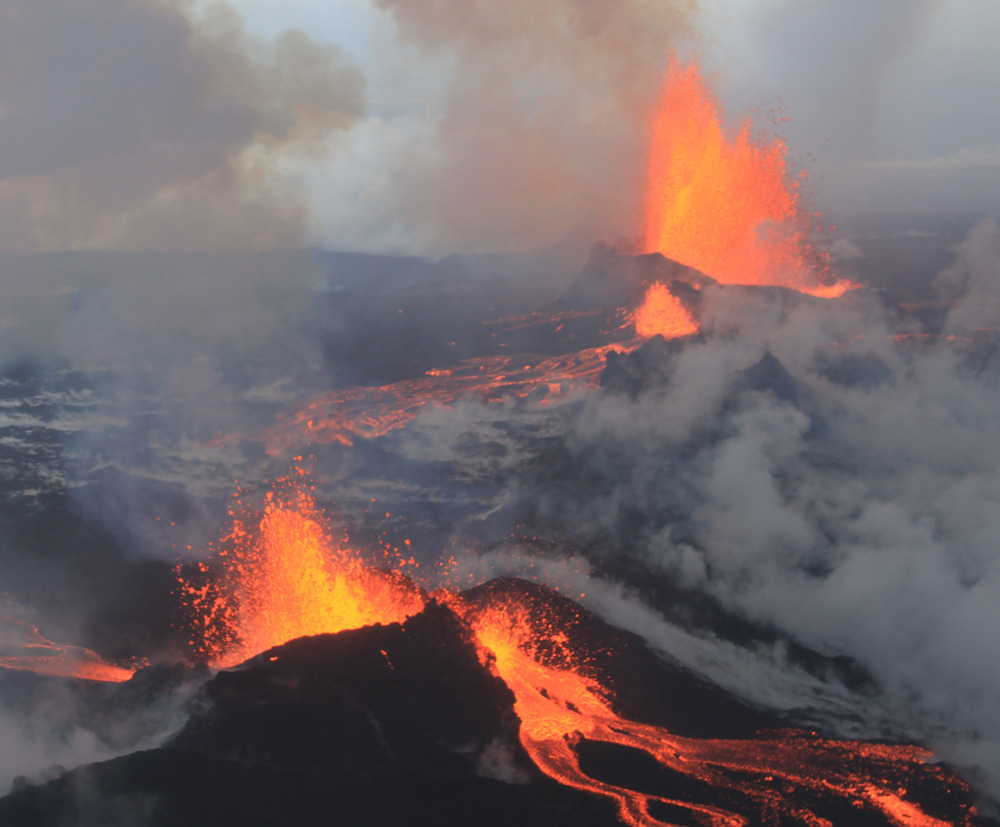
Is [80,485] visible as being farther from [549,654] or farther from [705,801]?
[705,801]

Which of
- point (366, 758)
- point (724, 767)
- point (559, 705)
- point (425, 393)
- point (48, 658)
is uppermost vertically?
point (425, 393)

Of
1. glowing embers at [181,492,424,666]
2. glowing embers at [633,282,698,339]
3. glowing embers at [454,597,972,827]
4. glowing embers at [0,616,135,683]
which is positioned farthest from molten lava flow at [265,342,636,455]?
glowing embers at [454,597,972,827]

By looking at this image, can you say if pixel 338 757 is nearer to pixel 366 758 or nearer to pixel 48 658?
pixel 366 758

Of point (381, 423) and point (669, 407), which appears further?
point (381, 423)

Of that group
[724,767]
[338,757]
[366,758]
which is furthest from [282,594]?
[724,767]

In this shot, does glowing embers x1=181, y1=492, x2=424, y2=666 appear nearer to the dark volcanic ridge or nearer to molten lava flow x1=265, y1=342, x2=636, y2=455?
the dark volcanic ridge

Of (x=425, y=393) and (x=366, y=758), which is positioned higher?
(x=425, y=393)

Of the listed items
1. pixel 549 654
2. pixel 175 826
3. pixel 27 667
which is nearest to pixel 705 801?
pixel 549 654
